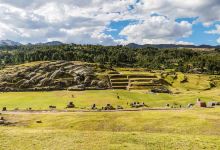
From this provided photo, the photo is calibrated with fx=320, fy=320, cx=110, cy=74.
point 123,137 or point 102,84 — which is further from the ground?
point 123,137

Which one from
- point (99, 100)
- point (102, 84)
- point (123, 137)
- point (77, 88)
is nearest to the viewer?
point (123, 137)

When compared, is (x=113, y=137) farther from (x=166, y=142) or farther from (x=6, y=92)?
(x=6, y=92)

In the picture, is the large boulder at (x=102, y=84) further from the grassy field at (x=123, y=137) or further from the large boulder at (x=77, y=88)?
the grassy field at (x=123, y=137)

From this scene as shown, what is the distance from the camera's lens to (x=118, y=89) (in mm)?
186250

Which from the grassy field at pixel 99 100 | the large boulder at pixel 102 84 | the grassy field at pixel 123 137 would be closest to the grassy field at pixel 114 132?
the grassy field at pixel 123 137

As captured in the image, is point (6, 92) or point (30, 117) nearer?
point (30, 117)

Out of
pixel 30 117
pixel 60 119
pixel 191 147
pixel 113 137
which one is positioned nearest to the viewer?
pixel 191 147

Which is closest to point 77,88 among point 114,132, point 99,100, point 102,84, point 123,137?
point 102,84

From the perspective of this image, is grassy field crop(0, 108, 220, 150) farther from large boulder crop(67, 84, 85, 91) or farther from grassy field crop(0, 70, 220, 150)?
large boulder crop(67, 84, 85, 91)

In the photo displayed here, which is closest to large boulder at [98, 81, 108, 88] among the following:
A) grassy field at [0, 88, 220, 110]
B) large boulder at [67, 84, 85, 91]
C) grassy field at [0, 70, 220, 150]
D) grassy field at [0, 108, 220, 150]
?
large boulder at [67, 84, 85, 91]

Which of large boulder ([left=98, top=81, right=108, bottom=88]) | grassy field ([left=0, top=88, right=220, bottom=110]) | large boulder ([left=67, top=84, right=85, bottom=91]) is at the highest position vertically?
large boulder ([left=98, top=81, right=108, bottom=88])

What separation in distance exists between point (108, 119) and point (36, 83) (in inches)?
5242

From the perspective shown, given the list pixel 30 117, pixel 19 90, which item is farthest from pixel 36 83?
pixel 30 117

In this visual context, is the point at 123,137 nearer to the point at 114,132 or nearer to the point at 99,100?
the point at 114,132
